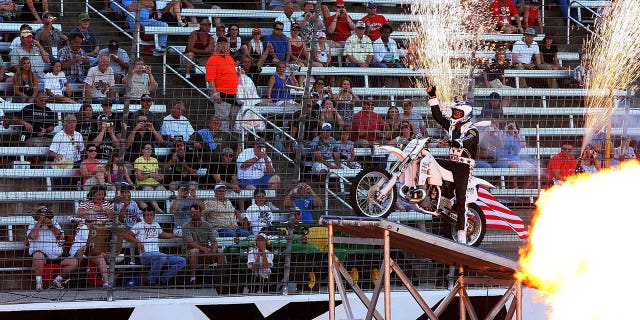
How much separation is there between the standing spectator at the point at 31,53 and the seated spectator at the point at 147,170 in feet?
6.15

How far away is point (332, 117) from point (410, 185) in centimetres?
140

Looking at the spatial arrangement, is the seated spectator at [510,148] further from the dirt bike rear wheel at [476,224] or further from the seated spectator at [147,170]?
the seated spectator at [147,170]

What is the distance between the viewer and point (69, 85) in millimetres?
11977

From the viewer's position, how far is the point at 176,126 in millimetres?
11555

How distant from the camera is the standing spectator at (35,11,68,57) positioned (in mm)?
12828

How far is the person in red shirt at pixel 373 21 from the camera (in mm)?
14062

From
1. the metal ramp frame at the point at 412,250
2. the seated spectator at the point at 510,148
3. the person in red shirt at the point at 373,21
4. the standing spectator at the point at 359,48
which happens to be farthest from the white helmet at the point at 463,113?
the person in red shirt at the point at 373,21

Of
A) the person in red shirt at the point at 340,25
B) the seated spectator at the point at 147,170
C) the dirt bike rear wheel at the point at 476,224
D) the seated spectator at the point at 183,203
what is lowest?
the dirt bike rear wheel at the point at 476,224

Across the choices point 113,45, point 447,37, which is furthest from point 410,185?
point 447,37

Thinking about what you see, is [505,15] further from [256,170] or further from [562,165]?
[256,170]

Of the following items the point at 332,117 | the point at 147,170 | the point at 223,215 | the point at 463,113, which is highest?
the point at 463,113

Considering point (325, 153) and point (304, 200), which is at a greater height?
point (325, 153)

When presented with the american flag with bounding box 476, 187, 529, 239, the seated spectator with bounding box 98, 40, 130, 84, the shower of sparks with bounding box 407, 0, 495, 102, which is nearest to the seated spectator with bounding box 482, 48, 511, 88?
the shower of sparks with bounding box 407, 0, 495, 102

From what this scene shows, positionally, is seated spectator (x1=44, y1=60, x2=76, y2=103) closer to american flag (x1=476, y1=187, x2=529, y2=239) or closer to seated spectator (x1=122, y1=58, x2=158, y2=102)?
seated spectator (x1=122, y1=58, x2=158, y2=102)
